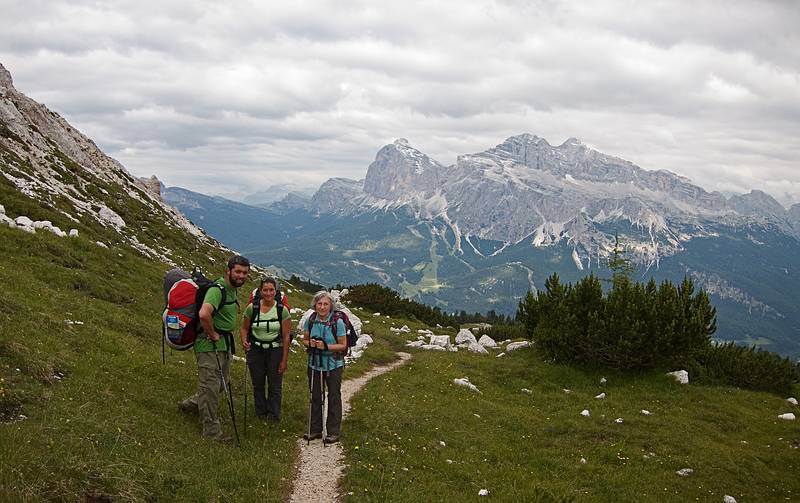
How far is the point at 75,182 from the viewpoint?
48.4 m

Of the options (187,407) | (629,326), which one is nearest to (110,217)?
(187,407)

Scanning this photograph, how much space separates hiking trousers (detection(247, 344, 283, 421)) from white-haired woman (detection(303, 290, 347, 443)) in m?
1.07

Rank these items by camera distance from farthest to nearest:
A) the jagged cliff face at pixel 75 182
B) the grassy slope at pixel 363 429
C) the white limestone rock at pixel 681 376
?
the jagged cliff face at pixel 75 182 < the white limestone rock at pixel 681 376 < the grassy slope at pixel 363 429

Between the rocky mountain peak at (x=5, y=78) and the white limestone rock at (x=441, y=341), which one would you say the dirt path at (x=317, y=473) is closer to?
the white limestone rock at (x=441, y=341)

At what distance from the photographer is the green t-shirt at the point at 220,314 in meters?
12.3

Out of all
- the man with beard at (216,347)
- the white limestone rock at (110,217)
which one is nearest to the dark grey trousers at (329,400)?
the man with beard at (216,347)

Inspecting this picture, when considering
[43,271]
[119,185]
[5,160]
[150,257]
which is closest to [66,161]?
[119,185]

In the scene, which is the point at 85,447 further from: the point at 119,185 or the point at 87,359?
the point at 119,185

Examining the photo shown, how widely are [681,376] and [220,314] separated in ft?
66.6

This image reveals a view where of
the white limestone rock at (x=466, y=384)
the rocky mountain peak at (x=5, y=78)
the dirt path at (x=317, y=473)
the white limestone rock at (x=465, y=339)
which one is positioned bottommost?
the white limestone rock at (x=465, y=339)

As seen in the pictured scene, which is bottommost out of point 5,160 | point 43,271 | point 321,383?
point 321,383

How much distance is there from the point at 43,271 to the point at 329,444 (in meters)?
16.0

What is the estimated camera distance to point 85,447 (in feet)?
30.2

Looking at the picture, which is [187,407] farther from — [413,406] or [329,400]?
[413,406]
